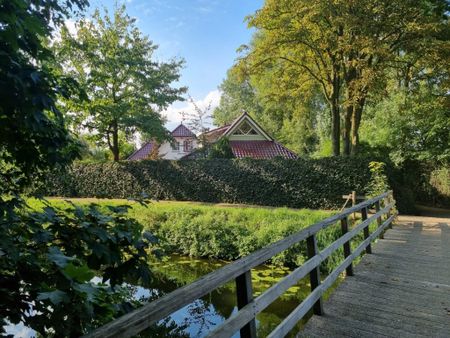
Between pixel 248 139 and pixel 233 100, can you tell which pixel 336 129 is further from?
pixel 233 100

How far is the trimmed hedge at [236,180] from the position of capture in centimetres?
1562

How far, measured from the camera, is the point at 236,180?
1781 cm

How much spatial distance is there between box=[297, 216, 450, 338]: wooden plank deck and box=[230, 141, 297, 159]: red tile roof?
1787 centimetres

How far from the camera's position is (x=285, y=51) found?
62.0ft

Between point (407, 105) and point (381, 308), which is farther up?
point (407, 105)

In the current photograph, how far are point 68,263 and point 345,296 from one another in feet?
11.5

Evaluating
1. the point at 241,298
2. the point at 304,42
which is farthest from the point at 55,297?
the point at 304,42

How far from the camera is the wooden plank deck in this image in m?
3.21

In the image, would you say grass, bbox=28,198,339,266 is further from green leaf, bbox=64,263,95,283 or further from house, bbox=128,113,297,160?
house, bbox=128,113,297,160

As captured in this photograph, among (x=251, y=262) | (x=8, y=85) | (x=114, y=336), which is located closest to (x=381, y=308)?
(x=251, y=262)

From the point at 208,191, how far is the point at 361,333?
15638 mm

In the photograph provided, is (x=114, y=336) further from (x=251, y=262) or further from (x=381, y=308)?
(x=381, y=308)

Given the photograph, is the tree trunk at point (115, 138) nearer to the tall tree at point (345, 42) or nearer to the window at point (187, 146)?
the window at point (187, 146)

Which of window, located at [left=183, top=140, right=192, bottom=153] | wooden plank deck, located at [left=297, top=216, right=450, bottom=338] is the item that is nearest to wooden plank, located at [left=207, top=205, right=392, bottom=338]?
wooden plank deck, located at [left=297, top=216, right=450, bottom=338]
